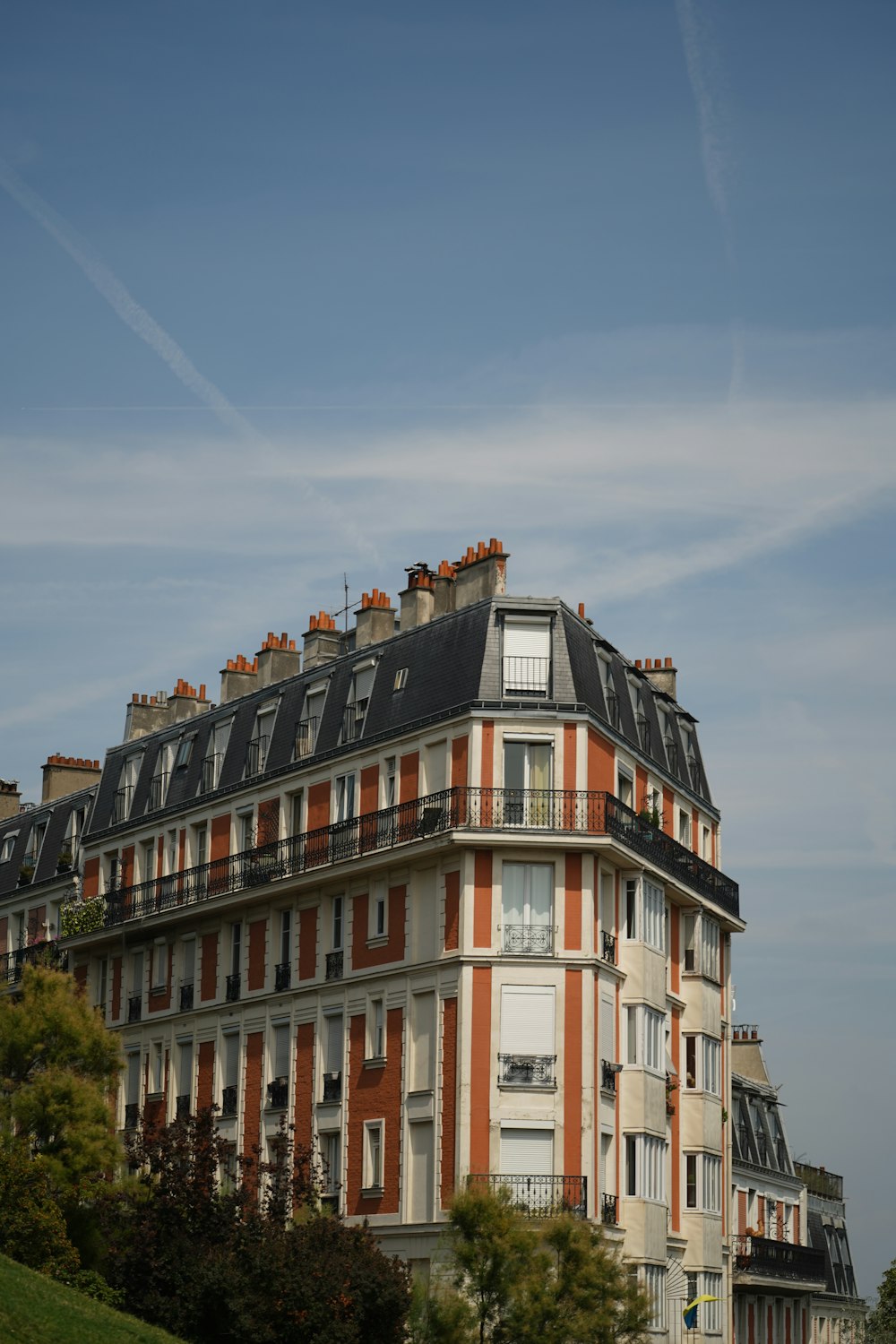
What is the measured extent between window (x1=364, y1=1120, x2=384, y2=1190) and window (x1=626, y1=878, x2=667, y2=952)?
7.76 m

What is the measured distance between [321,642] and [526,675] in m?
10.1

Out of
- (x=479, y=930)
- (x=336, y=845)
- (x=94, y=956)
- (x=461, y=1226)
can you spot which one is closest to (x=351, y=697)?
(x=336, y=845)

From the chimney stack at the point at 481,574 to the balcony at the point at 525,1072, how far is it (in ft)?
39.1

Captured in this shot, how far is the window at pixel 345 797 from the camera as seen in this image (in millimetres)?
53438

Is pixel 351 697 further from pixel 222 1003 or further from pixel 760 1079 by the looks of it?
pixel 760 1079

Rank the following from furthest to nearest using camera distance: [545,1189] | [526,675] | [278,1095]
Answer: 1. [278,1095]
2. [526,675]
3. [545,1189]

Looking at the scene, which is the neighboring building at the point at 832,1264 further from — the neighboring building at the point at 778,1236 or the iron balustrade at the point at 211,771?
the iron balustrade at the point at 211,771

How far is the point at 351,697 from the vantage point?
54.9m

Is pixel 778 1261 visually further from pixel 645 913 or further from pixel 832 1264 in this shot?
pixel 645 913

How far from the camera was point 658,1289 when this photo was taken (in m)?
50.0

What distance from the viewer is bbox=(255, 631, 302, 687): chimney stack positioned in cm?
6056

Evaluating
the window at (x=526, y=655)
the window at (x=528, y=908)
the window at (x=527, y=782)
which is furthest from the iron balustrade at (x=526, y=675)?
the window at (x=528, y=908)

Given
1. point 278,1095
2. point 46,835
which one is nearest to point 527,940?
point 278,1095

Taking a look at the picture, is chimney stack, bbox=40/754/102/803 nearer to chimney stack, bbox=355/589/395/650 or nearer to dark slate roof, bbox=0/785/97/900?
dark slate roof, bbox=0/785/97/900
